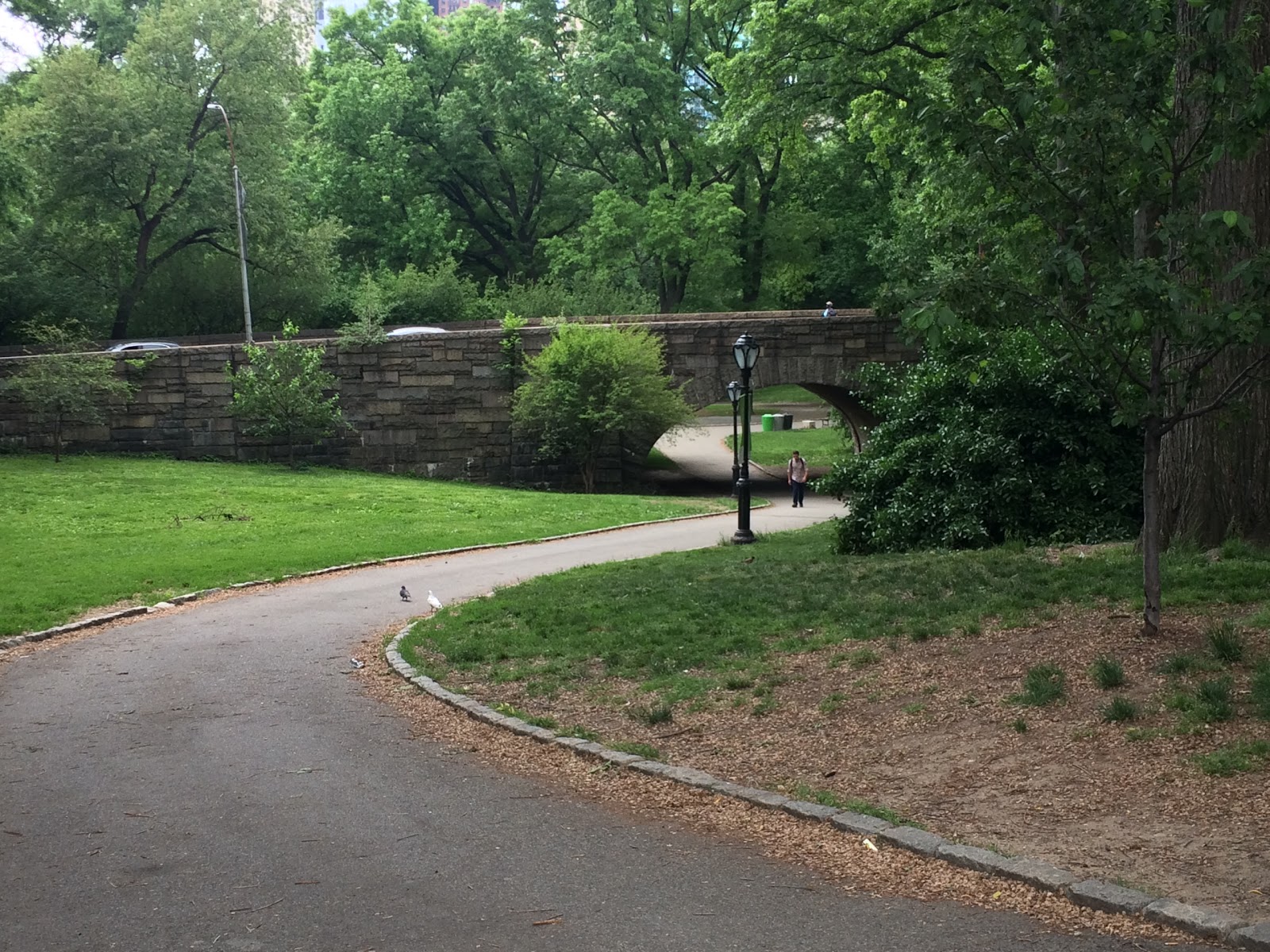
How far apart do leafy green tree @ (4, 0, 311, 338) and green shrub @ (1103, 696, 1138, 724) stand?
117 feet

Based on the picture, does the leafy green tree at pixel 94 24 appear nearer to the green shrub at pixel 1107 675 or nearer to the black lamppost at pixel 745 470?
the black lamppost at pixel 745 470

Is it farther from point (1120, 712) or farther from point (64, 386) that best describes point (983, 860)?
point (64, 386)

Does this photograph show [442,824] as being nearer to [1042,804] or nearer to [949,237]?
[1042,804]

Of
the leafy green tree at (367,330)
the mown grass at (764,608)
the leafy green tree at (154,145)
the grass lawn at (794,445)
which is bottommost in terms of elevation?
the mown grass at (764,608)

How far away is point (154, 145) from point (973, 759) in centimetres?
3580

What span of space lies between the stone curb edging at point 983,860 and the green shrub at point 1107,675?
2.07 metres

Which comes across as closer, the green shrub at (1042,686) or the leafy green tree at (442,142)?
the green shrub at (1042,686)

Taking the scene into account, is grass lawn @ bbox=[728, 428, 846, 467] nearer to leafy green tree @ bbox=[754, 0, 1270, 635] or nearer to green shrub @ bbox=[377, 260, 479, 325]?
green shrub @ bbox=[377, 260, 479, 325]

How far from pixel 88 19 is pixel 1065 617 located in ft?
174

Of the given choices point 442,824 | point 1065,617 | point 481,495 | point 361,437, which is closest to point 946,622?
point 1065,617

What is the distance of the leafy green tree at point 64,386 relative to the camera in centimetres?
2698

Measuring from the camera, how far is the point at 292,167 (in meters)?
44.8

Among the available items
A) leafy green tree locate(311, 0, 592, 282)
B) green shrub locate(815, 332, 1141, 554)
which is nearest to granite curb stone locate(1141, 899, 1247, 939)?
green shrub locate(815, 332, 1141, 554)

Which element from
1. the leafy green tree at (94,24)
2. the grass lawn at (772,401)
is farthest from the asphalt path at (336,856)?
the leafy green tree at (94,24)
